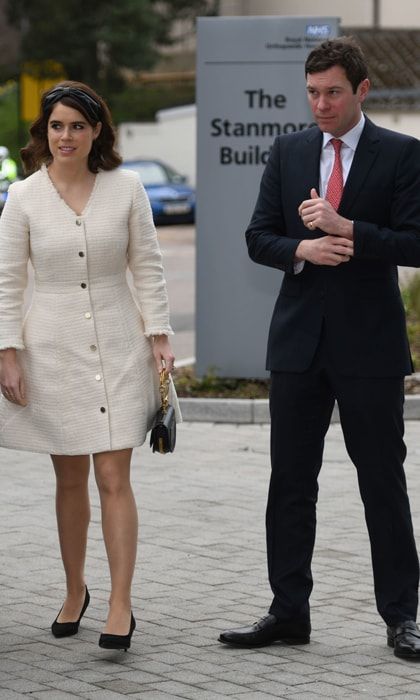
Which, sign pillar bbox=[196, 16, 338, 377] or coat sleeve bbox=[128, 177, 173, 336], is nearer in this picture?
coat sleeve bbox=[128, 177, 173, 336]

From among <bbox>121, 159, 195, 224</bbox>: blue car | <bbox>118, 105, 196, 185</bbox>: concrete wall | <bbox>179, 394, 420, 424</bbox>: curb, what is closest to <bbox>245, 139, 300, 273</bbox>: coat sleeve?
<bbox>179, 394, 420, 424</bbox>: curb

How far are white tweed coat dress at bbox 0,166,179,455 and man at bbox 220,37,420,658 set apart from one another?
46 cm

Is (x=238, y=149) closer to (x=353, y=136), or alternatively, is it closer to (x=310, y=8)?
(x=353, y=136)

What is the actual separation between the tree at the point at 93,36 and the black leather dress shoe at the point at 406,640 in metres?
42.6

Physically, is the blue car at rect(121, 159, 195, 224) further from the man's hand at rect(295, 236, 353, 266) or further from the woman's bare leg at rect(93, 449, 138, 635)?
the man's hand at rect(295, 236, 353, 266)

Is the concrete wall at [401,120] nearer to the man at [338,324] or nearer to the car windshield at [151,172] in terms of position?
the car windshield at [151,172]

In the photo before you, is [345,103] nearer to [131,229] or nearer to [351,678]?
[131,229]

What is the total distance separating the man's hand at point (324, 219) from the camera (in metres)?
5.18

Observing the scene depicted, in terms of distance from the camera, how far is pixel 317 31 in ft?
37.2

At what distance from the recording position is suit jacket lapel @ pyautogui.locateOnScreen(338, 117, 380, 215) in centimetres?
532

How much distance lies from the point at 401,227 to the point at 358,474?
0.85 metres

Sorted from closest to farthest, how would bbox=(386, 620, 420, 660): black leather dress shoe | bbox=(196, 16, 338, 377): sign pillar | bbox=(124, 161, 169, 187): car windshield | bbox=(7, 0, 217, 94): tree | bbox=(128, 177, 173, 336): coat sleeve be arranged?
bbox=(386, 620, 420, 660): black leather dress shoe
bbox=(128, 177, 173, 336): coat sleeve
bbox=(196, 16, 338, 377): sign pillar
bbox=(124, 161, 169, 187): car windshield
bbox=(7, 0, 217, 94): tree

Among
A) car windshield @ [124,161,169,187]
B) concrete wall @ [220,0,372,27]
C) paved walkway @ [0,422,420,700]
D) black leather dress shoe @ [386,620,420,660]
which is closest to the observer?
paved walkway @ [0,422,420,700]

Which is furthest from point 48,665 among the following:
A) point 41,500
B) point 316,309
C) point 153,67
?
point 153,67
